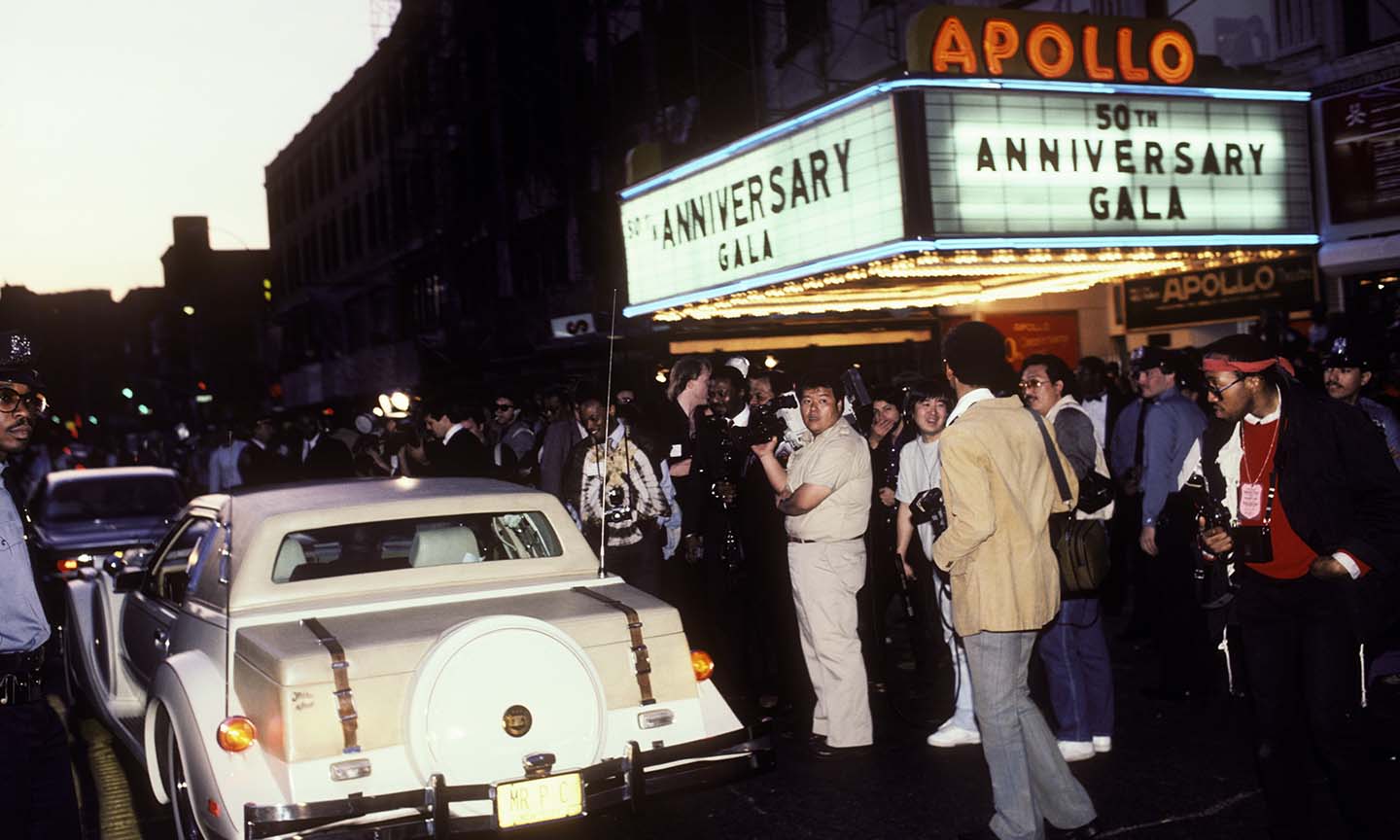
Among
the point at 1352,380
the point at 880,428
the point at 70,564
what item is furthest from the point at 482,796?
the point at 70,564

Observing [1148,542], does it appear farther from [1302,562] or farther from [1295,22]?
[1295,22]

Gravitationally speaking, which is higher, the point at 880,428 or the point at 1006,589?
the point at 880,428

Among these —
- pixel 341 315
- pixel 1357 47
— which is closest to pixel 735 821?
pixel 1357 47

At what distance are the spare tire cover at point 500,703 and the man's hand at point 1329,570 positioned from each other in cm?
→ 269

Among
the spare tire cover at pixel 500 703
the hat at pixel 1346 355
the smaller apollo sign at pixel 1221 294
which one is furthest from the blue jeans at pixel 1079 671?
the smaller apollo sign at pixel 1221 294

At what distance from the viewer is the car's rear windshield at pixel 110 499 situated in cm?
1474

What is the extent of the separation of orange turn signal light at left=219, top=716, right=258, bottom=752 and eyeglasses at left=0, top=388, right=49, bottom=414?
1316mm

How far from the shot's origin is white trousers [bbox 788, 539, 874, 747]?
7258mm

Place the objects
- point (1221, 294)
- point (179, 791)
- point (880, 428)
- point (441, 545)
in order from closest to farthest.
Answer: point (179, 791) → point (441, 545) → point (880, 428) → point (1221, 294)

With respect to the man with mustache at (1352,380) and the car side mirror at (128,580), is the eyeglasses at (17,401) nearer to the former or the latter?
the car side mirror at (128,580)

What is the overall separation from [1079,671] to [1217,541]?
1952mm

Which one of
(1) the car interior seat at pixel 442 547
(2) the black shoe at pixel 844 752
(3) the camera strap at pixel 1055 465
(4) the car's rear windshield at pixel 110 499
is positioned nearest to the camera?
(3) the camera strap at pixel 1055 465

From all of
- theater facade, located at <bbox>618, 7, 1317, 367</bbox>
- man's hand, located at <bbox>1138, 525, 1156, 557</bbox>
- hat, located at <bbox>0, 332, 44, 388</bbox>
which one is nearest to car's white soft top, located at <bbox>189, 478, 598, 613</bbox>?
hat, located at <bbox>0, 332, 44, 388</bbox>

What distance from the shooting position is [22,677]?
452 cm
